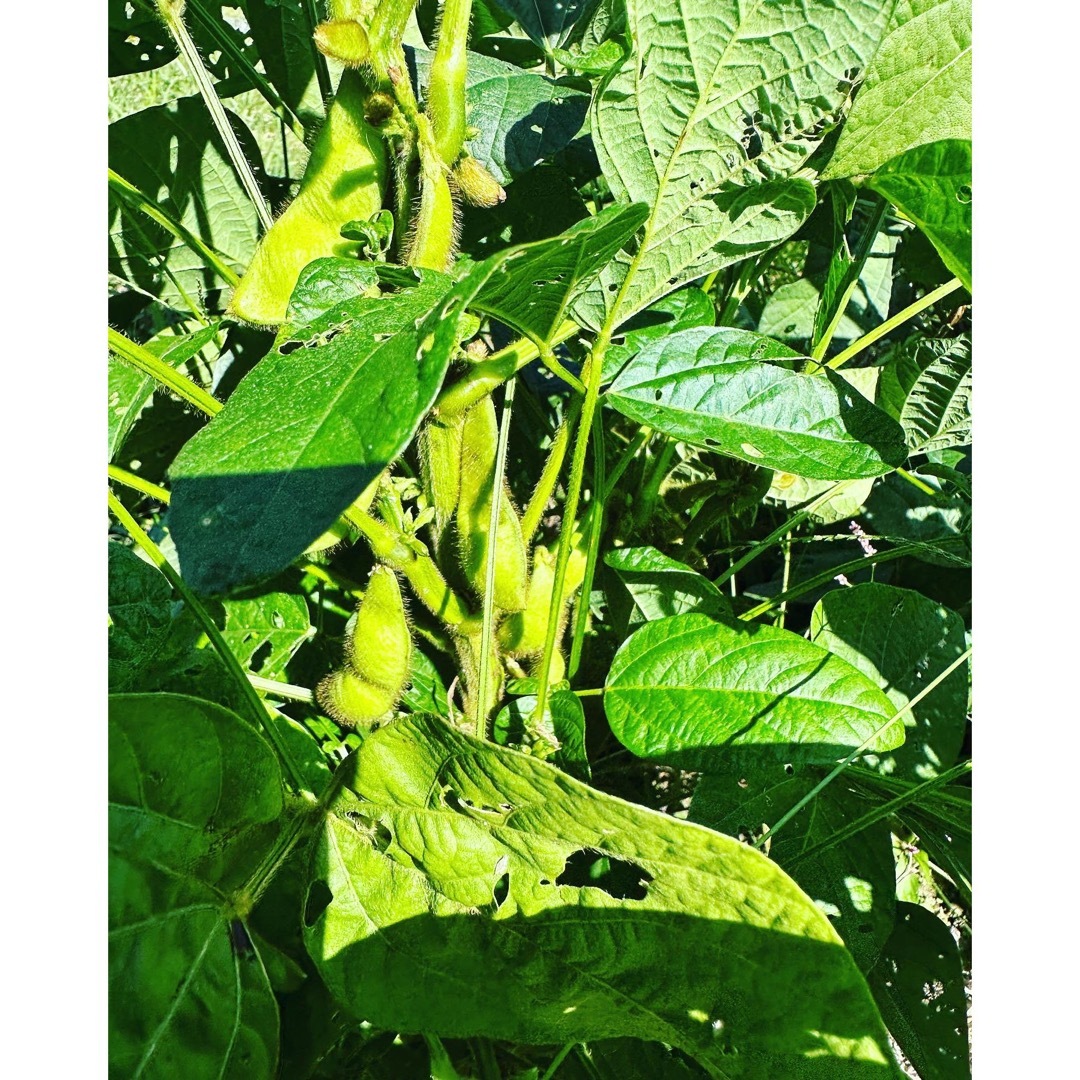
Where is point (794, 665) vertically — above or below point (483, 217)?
below

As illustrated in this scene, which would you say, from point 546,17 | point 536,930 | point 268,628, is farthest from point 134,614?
point 546,17

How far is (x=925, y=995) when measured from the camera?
2.70 ft

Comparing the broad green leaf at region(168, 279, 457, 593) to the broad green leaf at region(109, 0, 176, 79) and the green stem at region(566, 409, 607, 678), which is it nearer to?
the green stem at region(566, 409, 607, 678)

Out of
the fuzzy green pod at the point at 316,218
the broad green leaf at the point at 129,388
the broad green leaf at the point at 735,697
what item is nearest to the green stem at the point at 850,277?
the broad green leaf at the point at 735,697

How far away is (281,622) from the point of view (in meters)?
0.87

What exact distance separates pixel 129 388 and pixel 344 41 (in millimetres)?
254

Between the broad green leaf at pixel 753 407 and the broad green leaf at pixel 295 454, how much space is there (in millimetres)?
217

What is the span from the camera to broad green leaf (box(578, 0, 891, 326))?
1.96ft

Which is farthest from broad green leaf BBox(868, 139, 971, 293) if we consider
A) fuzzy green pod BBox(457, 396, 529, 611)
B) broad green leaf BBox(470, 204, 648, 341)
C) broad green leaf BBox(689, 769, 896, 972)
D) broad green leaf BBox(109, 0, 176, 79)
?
broad green leaf BBox(109, 0, 176, 79)

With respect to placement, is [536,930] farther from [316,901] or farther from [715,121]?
[715,121]

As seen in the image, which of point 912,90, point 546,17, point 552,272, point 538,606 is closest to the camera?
point 552,272
